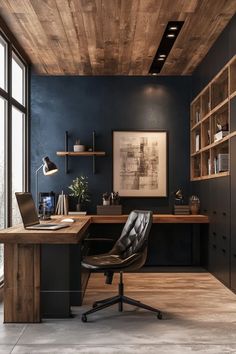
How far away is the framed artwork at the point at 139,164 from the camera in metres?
6.53

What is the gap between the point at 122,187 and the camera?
653cm

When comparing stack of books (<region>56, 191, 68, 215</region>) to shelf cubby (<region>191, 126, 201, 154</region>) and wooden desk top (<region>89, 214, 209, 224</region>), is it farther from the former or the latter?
shelf cubby (<region>191, 126, 201, 154</region>)

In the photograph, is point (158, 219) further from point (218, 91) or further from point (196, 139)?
point (218, 91)

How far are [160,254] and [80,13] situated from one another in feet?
11.8

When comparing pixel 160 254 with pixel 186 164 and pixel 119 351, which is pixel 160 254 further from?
pixel 119 351

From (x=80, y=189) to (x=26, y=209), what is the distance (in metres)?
2.42

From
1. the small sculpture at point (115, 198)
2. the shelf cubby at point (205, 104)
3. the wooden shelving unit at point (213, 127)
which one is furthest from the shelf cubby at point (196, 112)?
the small sculpture at point (115, 198)

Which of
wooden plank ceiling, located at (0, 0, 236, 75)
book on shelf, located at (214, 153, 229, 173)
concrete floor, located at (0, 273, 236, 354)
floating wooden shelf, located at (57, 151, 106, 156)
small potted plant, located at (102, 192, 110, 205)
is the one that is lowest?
concrete floor, located at (0, 273, 236, 354)

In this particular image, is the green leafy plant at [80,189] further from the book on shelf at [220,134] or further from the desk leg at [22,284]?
the desk leg at [22,284]

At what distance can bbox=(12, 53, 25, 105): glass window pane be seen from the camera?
18.2 feet

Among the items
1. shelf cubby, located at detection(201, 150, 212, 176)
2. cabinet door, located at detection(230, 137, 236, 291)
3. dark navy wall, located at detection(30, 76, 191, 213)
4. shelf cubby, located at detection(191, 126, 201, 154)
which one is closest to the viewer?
cabinet door, located at detection(230, 137, 236, 291)

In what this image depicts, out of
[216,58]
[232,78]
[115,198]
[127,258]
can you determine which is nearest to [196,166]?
[115,198]

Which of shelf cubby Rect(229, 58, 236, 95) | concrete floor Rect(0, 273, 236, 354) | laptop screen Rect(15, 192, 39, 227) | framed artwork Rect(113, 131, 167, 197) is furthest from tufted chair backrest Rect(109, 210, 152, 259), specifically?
framed artwork Rect(113, 131, 167, 197)

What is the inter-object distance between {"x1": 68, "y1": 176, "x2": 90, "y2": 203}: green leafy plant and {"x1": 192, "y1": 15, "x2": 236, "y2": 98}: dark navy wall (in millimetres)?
2032
